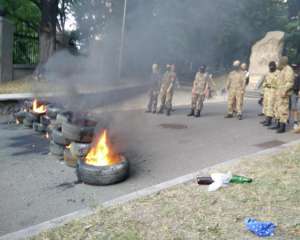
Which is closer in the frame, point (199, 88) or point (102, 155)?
point (102, 155)

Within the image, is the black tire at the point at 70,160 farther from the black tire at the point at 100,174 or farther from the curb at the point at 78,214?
the curb at the point at 78,214

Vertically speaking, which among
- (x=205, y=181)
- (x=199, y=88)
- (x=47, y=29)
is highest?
(x=47, y=29)

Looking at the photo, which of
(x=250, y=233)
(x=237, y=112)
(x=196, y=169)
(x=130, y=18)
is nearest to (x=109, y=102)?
(x=130, y=18)

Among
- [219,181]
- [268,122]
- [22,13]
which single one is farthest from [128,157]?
[22,13]

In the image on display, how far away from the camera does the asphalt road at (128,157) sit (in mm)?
4570

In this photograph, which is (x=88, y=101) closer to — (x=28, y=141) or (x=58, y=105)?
(x=58, y=105)

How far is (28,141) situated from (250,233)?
224 inches

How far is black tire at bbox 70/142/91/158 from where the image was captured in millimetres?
5934

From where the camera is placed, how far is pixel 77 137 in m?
6.38

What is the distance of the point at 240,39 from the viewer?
2712 cm

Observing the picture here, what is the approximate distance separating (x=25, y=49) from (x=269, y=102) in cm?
1085

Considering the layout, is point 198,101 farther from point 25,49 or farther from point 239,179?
point 25,49

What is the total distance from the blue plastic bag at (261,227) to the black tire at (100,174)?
7.20 ft

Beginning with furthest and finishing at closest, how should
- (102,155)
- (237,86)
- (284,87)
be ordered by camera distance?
(237,86), (284,87), (102,155)
